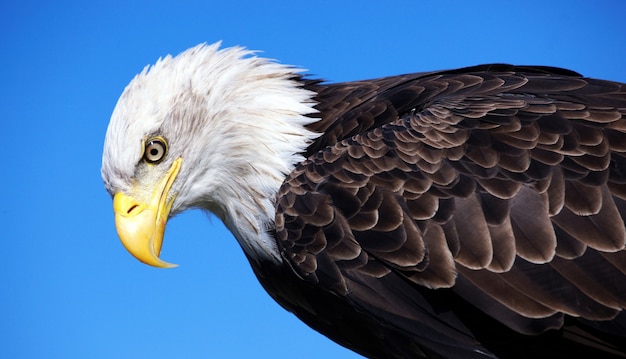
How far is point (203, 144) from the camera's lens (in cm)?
543

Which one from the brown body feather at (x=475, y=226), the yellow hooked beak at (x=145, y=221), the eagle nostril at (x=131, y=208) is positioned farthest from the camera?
the eagle nostril at (x=131, y=208)

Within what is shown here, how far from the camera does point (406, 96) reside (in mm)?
5191

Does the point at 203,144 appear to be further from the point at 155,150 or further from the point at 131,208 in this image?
the point at 131,208

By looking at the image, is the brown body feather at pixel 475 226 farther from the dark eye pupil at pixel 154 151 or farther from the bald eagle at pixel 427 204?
the dark eye pupil at pixel 154 151

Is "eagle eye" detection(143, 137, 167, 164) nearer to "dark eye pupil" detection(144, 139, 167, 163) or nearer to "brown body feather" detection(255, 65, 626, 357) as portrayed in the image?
"dark eye pupil" detection(144, 139, 167, 163)

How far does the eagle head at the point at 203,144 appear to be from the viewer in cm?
516

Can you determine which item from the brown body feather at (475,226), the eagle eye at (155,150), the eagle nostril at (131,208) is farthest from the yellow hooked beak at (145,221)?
the brown body feather at (475,226)

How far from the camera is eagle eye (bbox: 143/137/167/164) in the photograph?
523 centimetres

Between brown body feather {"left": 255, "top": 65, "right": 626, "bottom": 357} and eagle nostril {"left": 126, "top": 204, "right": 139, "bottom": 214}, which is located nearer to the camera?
brown body feather {"left": 255, "top": 65, "right": 626, "bottom": 357}

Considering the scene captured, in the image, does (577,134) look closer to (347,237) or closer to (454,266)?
(454,266)

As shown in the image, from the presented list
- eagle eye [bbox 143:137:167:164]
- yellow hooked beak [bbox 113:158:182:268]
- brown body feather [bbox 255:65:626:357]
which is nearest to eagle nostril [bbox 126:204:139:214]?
yellow hooked beak [bbox 113:158:182:268]

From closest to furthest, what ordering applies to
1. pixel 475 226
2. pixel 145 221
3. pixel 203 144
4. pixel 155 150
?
pixel 475 226 → pixel 145 221 → pixel 155 150 → pixel 203 144

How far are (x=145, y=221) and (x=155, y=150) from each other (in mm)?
420

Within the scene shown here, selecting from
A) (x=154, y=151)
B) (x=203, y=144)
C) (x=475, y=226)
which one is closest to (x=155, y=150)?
(x=154, y=151)
